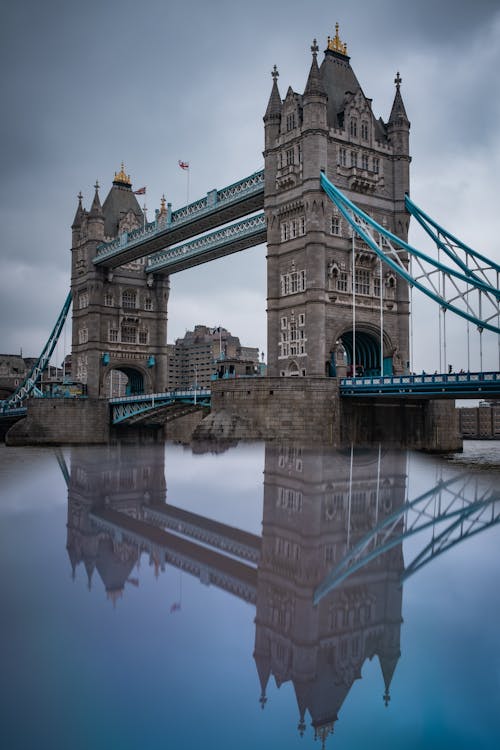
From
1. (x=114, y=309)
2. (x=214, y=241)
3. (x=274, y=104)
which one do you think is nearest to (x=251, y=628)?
(x=274, y=104)

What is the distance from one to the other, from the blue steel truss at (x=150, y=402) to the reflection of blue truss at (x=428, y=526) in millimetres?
30997

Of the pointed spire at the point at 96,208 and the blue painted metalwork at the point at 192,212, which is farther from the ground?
the pointed spire at the point at 96,208

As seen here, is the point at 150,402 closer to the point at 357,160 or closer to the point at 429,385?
the point at 357,160

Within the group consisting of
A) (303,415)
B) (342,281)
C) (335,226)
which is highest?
(335,226)

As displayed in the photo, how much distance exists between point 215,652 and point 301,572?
2.15m

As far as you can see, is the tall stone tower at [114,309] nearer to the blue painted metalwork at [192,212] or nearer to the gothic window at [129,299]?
the gothic window at [129,299]

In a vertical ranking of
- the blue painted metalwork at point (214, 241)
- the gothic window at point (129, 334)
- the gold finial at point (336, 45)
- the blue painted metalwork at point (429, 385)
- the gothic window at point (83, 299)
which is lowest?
the blue painted metalwork at point (429, 385)

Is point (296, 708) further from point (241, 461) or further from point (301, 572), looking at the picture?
point (241, 461)

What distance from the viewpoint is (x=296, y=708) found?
425 cm

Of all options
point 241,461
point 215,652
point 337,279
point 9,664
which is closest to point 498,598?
point 215,652

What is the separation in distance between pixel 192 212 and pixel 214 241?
2.69m

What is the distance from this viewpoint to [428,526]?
9352 mm

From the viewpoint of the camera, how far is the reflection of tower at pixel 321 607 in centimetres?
464

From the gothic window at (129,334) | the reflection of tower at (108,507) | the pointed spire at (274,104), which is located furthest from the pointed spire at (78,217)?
the reflection of tower at (108,507)
